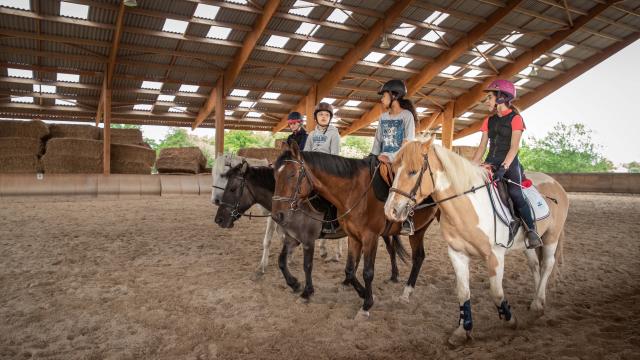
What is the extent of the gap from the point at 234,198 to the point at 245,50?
35.3 ft

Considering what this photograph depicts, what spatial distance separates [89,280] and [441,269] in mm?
4618

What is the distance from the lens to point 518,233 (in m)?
3.42

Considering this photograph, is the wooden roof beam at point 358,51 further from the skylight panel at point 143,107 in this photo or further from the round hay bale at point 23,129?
the round hay bale at point 23,129

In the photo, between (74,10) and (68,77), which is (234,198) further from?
(68,77)

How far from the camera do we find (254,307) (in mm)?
3848

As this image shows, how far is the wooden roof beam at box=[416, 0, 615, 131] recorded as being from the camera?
15641 millimetres

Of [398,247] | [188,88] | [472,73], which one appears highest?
[472,73]

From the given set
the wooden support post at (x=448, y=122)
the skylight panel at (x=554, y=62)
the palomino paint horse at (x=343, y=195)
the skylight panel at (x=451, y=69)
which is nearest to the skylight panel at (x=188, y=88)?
the skylight panel at (x=451, y=69)

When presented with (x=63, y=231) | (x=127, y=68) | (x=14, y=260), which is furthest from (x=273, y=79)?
(x=14, y=260)

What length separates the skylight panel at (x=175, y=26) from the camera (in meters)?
13.1

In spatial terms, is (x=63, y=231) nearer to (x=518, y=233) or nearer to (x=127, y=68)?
(x=518, y=233)

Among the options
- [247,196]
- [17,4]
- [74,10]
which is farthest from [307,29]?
[247,196]

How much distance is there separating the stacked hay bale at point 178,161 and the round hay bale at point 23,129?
13.5ft

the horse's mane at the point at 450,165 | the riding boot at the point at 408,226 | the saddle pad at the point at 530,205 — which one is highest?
the horse's mane at the point at 450,165
